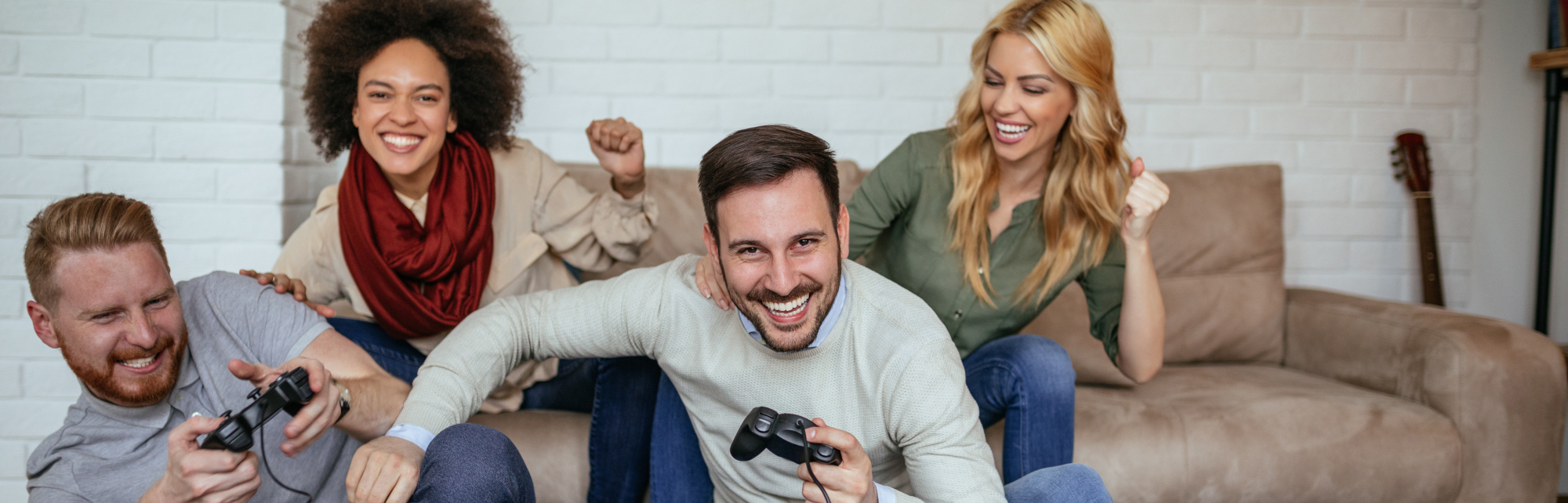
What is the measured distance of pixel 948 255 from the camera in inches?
68.1

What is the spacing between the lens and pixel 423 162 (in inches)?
66.5

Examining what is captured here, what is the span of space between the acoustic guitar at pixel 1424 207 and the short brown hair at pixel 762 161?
6.95ft

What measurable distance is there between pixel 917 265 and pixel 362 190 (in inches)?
41.1

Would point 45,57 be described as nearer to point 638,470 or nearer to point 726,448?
point 638,470

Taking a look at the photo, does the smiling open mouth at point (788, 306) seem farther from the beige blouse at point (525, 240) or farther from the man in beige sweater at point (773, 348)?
the beige blouse at point (525, 240)

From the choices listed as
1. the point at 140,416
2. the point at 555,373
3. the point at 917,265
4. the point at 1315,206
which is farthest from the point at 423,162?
the point at 1315,206

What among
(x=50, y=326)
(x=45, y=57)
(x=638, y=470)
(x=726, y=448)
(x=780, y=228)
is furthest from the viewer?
(x=45, y=57)

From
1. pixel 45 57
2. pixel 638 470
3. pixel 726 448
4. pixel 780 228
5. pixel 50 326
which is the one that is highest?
pixel 45 57

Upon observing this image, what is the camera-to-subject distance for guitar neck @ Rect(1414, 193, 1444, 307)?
2529mm

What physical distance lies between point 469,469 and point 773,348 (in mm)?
407

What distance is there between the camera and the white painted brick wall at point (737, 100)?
2043 mm

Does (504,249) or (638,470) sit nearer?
(638,470)

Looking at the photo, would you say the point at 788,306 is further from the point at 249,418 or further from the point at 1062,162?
the point at 1062,162

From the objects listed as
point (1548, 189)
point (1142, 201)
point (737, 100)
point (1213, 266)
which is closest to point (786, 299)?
point (1142, 201)
